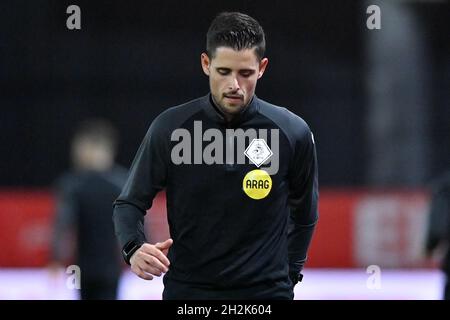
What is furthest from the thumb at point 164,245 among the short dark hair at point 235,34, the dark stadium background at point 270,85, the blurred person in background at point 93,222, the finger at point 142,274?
the dark stadium background at point 270,85

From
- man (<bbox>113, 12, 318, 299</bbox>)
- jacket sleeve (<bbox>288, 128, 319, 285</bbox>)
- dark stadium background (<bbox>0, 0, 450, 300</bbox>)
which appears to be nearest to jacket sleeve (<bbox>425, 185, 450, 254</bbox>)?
jacket sleeve (<bbox>288, 128, 319, 285</bbox>)

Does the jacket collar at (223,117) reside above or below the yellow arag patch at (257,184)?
above

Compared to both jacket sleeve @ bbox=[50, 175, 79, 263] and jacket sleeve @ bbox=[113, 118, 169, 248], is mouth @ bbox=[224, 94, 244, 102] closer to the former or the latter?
jacket sleeve @ bbox=[113, 118, 169, 248]

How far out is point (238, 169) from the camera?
371cm

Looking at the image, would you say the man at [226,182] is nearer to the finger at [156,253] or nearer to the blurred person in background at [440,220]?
the finger at [156,253]

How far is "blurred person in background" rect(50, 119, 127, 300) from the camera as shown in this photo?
266 inches

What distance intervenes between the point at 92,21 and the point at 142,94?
104 centimetres

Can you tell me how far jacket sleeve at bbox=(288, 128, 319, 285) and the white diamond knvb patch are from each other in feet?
0.36

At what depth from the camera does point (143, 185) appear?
3.66 meters

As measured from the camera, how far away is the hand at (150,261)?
3355 mm

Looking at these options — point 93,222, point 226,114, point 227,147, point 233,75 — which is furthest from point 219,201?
point 93,222

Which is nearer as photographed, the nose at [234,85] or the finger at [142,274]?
the finger at [142,274]
